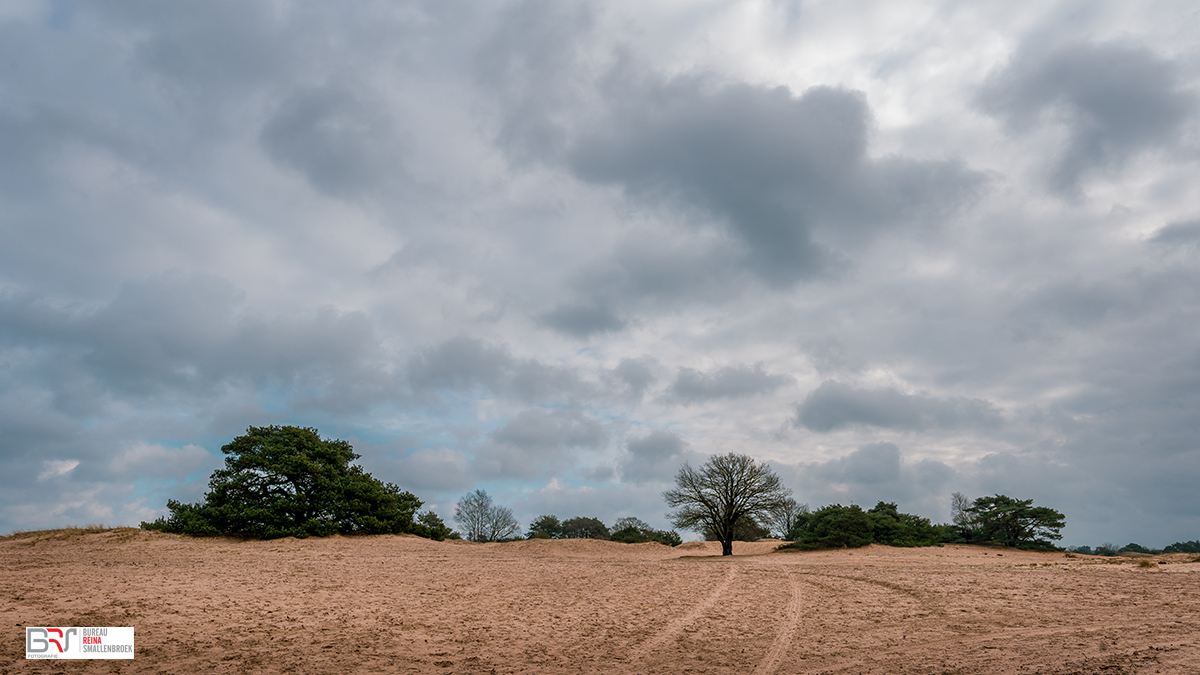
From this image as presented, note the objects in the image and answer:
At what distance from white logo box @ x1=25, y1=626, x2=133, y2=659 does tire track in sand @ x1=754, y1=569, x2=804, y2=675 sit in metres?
9.96

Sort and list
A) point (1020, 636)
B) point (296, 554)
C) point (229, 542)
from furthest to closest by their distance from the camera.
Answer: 1. point (229, 542)
2. point (296, 554)
3. point (1020, 636)

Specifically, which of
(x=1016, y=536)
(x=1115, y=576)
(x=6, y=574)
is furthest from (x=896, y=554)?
(x=6, y=574)

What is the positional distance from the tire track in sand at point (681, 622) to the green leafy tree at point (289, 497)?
22977 mm

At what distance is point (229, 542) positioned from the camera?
1094 inches

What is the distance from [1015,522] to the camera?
40.3 m

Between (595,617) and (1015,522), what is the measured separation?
40784mm

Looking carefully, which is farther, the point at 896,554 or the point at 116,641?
the point at 896,554

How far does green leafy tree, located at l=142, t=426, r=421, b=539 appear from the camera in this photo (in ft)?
96.9

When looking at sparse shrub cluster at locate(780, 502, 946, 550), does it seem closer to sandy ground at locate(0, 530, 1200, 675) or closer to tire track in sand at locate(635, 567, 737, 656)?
sandy ground at locate(0, 530, 1200, 675)

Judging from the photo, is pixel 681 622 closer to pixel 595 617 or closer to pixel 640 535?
pixel 595 617

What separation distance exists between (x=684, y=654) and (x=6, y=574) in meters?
17.0

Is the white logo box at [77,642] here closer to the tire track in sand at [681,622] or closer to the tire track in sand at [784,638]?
the tire track in sand at [681,622]

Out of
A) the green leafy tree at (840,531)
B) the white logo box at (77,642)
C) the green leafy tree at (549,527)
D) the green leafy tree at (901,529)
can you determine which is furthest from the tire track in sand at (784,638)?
the green leafy tree at (549,527)

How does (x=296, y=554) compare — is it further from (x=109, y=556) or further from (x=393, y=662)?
(x=393, y=662)
